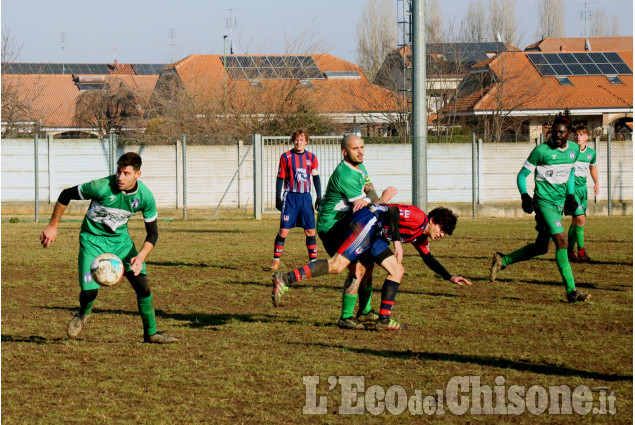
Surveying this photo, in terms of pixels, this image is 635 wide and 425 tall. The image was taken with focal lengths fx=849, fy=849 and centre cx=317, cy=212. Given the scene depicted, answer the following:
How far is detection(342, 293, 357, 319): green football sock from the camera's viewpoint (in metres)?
8.38

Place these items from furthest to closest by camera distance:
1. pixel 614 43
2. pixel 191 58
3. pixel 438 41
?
pixel 614 43 < pixel 191 58 < pixel 438 41

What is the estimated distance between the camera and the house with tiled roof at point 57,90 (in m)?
37.5

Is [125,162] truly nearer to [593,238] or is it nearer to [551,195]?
[551,195]

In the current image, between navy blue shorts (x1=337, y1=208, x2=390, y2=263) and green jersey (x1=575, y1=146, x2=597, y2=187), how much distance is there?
7.06 meters

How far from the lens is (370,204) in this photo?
823 cm

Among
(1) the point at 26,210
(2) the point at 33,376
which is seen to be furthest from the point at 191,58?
(2) the point at 33,376

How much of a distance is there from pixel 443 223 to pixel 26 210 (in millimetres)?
19911

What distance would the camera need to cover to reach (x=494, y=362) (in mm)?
6891

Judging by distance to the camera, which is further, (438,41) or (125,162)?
(438,41)

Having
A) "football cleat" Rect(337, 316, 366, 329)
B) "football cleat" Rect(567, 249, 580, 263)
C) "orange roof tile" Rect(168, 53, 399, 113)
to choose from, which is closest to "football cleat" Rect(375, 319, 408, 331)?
"football cleat" Rect(337, 316, 366, 329)

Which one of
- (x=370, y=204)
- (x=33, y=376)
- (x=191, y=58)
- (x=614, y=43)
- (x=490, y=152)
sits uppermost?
(x=614, y=43)

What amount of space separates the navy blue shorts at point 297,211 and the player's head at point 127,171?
224 inches

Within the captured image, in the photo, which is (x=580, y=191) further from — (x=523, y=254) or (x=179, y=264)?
(x=179, y=264)

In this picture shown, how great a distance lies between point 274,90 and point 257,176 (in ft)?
34.1
